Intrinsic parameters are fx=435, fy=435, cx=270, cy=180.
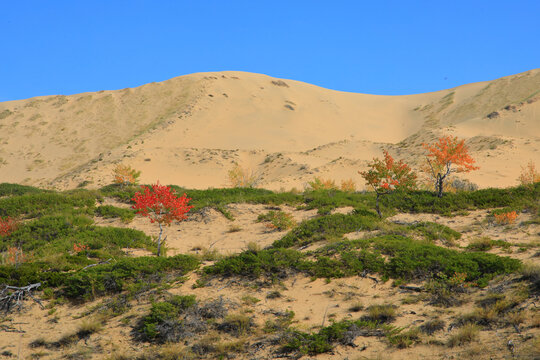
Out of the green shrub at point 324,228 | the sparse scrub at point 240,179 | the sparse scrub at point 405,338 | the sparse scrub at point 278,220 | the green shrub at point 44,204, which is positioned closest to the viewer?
the sparse scrub at point 405,338

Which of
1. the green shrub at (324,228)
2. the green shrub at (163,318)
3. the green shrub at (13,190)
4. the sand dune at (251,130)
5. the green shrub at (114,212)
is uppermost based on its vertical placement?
the sand dune at (251,130)

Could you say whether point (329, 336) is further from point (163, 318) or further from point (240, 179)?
point (240, 179)

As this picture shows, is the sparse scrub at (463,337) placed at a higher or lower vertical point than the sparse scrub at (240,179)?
lower

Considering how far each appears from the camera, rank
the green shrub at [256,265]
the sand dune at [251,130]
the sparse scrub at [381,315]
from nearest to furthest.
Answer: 1. the sparse scrub at [381,315]
2. the green shrub at [256,265]
3. the sand dune at [251,130]

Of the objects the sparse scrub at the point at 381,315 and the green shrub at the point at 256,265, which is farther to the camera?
the green shrub at the point at 256,265

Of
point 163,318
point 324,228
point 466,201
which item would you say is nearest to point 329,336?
point 163,318

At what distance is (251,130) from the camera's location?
5738 centimetres

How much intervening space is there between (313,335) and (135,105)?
63456 millimetres

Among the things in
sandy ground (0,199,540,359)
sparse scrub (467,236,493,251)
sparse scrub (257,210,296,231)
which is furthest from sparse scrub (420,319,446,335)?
sparse scrub (257,210,296,231)

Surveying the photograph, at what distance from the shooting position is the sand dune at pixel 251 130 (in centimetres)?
3850

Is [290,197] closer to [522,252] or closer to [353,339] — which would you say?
[522,252]

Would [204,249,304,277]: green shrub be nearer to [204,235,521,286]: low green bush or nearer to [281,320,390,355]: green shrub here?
[204,235,521,286]: low green bush

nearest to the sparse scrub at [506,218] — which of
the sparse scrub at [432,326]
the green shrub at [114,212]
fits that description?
the sparse scrub at [432,326]

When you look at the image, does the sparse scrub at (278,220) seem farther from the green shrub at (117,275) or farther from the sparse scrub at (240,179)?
the sparse scrub at (240,179)
